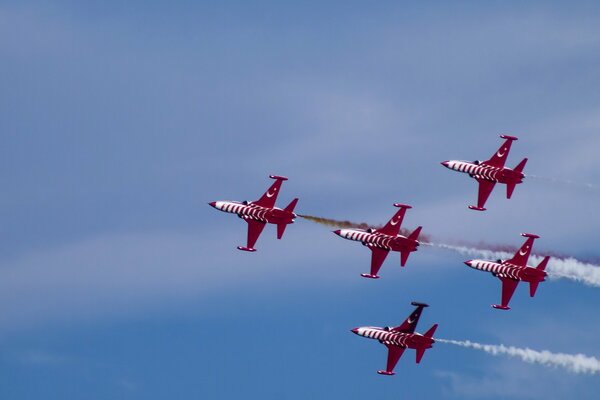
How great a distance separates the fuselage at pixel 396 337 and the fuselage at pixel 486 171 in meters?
20.7

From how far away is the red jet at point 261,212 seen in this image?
6826 inches

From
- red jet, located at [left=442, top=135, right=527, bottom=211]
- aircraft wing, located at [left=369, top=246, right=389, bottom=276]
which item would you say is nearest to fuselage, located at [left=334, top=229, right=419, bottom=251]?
aircraft wing, located at [left=369, top=246, right=389, bottom=276]

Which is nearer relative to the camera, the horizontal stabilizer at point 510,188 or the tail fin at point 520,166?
the tail fin at point 520,166

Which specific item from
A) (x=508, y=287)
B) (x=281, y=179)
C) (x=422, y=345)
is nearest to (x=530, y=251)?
(x=508, y=287)

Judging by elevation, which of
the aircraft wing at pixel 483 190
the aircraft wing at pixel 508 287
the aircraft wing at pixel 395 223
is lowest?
the aircraft wing at pixel 508 287

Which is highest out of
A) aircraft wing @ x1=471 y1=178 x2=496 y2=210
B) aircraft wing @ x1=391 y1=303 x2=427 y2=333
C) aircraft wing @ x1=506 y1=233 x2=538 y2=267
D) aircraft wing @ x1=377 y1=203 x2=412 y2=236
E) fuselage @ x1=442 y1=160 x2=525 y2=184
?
fuselage @ x1=442 y1=160 x2=525 y2=184

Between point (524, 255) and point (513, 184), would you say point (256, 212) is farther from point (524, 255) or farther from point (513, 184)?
point (524, 255)

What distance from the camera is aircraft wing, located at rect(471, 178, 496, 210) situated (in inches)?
7015

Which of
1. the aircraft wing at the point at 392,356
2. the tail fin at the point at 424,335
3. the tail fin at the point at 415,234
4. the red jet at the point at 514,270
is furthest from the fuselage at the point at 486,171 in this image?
the aircraft wing at the point at 392,356

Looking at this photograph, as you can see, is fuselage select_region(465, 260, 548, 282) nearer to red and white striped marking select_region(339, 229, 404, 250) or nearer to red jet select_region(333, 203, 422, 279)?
red jet select_region(333, 203, 422, 279)

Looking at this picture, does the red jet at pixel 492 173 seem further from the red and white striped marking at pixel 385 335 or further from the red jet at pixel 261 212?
the red jet at pixel 261 212

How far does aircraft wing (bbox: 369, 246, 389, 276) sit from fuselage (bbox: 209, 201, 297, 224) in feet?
38.5

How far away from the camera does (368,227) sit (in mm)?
180500

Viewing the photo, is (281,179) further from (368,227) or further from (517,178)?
(517,178)
